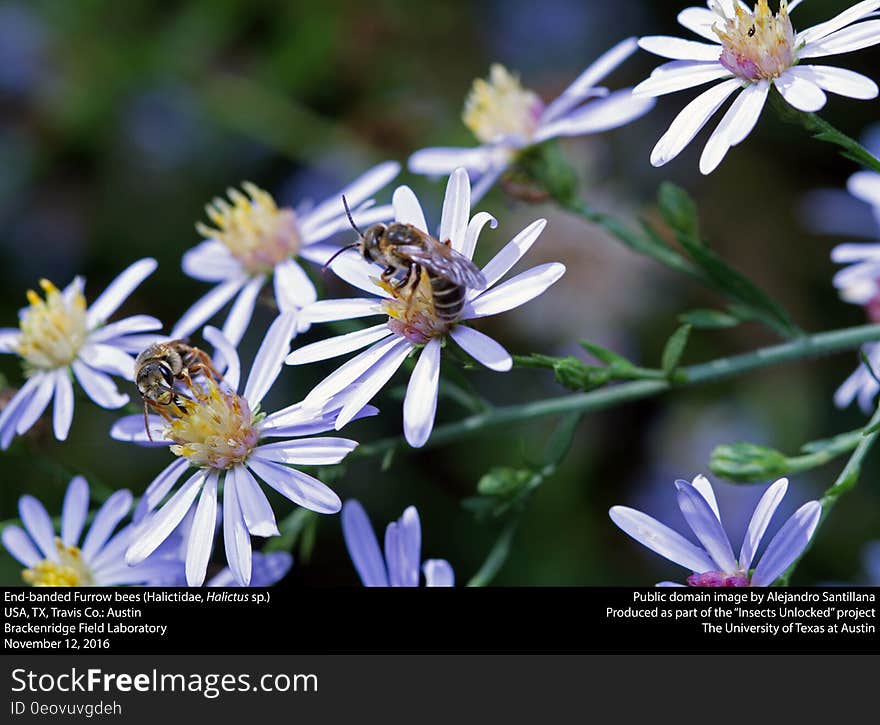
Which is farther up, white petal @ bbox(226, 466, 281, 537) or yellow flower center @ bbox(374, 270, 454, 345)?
yellow flower center @ bbox(374, 270, 454, 345)

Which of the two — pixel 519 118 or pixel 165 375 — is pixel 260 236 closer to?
pixel 165 375

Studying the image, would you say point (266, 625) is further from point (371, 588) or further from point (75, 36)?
point (75, 36)

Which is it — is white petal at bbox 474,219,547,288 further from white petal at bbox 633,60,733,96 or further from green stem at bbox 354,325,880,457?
green stem at bbox 354,325,880,457

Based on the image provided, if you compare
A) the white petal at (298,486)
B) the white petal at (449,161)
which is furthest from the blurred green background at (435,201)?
the white petal at (298,486)

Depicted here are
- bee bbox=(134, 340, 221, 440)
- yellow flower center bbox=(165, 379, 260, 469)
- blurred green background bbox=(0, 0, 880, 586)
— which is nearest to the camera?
yellow flower center bbox=(165, 379, 260, 469)

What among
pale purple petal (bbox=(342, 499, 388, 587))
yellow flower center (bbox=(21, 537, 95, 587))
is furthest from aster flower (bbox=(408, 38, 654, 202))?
yellow flower center (bbox=(21, 537, 95, 587))

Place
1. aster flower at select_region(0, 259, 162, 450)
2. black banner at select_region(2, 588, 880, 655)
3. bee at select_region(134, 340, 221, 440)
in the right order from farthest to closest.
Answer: aster flower at select_region(0, 259, 162, 450)
bee at select_region(134, 340, 221, 440)
black banner at select_region(2, 588, 880, 655)
